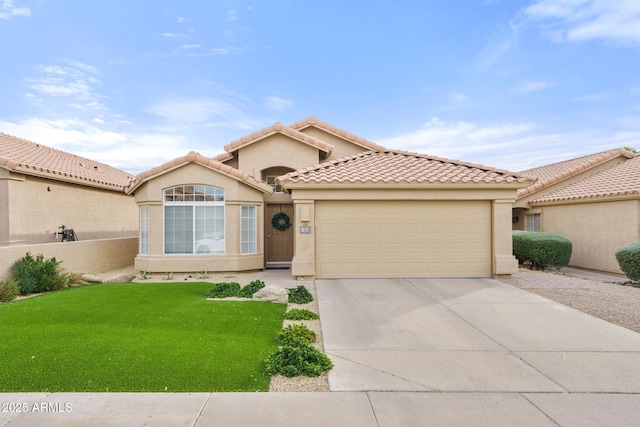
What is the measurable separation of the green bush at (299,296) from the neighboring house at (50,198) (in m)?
10.4

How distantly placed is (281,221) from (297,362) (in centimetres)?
954

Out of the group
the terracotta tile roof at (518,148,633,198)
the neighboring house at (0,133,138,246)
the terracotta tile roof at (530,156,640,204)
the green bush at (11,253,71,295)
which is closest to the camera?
the green bush at (11,253,71,295)

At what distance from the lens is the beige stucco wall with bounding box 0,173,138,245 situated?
38.6 ft

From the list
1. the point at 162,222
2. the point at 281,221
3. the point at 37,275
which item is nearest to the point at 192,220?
the point at 162,222

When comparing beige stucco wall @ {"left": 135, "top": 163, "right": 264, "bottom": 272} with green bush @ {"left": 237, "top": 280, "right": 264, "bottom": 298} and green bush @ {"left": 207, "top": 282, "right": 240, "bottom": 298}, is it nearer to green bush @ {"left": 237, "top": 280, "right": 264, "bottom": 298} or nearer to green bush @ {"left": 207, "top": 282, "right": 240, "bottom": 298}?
green bush @ {"left": 207, "top": 282, "right": 240, "bottom": 298}

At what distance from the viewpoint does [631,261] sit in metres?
10.7

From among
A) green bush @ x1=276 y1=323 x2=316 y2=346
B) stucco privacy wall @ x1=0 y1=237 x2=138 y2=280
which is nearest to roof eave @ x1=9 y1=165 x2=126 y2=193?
stucco privacy wall @ x1=0 y1=237 x2=138 y2=280

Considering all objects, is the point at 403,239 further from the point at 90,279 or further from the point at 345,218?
the point at 90,279

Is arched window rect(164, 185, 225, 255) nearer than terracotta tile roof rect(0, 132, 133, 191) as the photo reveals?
Yes

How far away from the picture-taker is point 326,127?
51.5ft

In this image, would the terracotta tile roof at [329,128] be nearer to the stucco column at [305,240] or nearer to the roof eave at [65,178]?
the stucco column at [305,240]

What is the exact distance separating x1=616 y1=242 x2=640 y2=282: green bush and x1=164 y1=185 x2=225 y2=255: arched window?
43.0 feet

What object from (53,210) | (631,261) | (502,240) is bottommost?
(631,261)

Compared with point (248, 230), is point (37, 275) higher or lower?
lower
